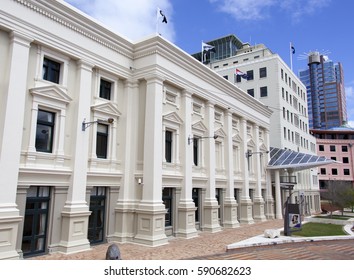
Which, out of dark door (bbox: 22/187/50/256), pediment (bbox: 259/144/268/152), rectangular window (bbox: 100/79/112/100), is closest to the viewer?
dark door (bbox: 22/187/50/256)

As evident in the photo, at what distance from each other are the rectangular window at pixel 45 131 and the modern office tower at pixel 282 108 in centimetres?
2053

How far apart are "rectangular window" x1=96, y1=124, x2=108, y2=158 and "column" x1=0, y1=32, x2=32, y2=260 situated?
4.17 metres

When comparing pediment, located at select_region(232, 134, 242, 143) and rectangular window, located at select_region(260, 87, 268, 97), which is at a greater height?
rectangular window, located at select_region(260, 87, 268, 97)

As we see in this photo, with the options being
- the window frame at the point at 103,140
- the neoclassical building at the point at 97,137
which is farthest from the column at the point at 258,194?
the window frame at the point at 103,140

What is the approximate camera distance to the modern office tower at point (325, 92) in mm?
136500

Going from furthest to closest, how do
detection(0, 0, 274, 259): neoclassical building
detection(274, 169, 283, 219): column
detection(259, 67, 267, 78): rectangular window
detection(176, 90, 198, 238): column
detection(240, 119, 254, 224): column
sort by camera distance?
detection(259, 67, 267, 78): rectangular window → detection(274, 169, 283, 219): column → detection(240, 119, 254, 224): column → detection(176, 90, 198, 238): column → detection(0, 0, 274, 259): neoclassical building

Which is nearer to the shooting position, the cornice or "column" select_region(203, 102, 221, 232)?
the cornice

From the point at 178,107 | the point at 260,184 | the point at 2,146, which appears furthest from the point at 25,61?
the point at 260,184

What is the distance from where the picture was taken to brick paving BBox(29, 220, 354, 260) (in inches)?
477

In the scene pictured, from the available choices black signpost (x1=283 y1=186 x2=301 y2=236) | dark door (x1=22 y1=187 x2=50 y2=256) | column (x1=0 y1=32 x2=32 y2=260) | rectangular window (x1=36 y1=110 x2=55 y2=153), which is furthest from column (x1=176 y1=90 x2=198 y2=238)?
column (x1=0 y1=32 x2=32 y2=260)

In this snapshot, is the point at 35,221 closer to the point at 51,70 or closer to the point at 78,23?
the point at 51,70

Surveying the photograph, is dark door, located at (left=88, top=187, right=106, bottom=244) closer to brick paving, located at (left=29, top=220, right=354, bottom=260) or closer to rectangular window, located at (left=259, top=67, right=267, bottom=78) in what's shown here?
brick paving, located at (left=29, top=220, right=354, bottom=260)

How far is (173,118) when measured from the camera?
17.8 metres

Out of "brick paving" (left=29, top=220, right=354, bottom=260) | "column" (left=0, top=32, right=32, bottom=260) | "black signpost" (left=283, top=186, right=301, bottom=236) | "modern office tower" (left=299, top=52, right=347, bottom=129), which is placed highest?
"modern office tower" (left=299, top=52, right=347, bottom=129)
